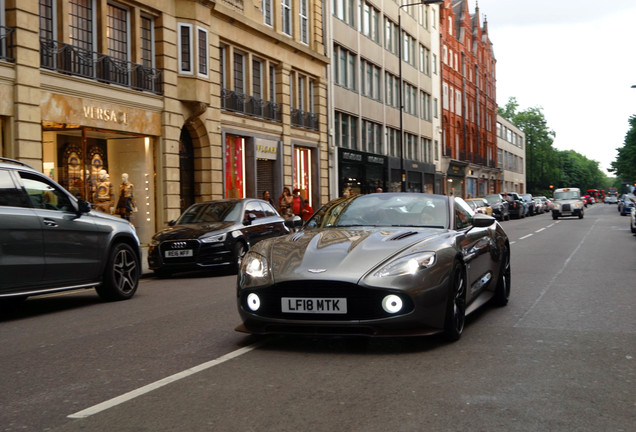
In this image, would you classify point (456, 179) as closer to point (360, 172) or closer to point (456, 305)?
point (360, 172)

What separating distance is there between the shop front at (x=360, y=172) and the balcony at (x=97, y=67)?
15123 millimetres

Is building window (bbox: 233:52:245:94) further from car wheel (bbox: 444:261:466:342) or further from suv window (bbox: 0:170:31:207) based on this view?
car wheel (bbox: 444:261:466:342)

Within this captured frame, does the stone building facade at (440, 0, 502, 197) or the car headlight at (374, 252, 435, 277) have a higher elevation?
the stone building facade at (440, 0, 502, 197)

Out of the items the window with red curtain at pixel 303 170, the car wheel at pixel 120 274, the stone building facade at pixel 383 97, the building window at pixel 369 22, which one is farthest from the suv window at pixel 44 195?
the building window at pixel 369 22

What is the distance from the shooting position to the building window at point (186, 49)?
2491 cm

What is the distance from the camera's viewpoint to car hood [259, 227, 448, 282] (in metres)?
6.00

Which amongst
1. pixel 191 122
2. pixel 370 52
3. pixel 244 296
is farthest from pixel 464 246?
pixel 370 52

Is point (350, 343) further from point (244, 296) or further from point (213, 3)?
point (213, 3)

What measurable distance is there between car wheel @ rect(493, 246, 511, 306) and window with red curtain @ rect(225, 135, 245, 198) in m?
19.9

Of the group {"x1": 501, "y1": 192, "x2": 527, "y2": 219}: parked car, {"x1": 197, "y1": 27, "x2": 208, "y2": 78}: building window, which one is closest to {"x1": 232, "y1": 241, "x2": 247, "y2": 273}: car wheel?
{"x1": 197, "y1": 27, "x2": 208, "y2": 78}: building window

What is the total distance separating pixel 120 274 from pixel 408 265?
5.63 m

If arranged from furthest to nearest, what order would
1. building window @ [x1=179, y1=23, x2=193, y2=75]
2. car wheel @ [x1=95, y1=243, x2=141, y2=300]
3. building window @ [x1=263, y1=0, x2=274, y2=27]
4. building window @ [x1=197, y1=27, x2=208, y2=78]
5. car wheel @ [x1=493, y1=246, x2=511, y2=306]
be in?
building window @ [x1=263, y1=0, x2=274, y2=27] → building window @ [x1=197, y1=27, x2=208, y2=78] → building window @ [x1=179, y1=23, x2=193, y2=75] → car wheel @ [x1=95, y1=243, x2=141, y2=300] → car wheel @ [x1=493, y1=246, x2=511, y2=306]

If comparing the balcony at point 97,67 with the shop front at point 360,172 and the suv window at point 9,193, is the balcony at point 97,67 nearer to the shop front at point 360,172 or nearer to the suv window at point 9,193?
the suv window at point 9,193

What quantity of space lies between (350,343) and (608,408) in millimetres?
2494
